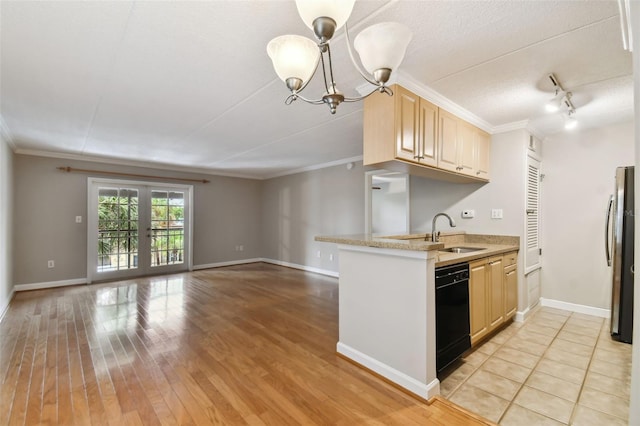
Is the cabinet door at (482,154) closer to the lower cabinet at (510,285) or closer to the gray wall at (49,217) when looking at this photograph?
the lower cabinet at (510,285)

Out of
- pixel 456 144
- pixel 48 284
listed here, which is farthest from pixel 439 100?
pixel 48 284

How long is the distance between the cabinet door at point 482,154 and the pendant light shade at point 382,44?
8.03ft

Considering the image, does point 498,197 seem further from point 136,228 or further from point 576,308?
point 136,228

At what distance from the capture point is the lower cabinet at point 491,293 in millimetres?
2479

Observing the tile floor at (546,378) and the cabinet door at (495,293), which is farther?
the cabinet door at (495,293)

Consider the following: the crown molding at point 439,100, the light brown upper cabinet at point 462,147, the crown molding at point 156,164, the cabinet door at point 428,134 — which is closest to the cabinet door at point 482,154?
the light brown upper cabinet at point 462,147

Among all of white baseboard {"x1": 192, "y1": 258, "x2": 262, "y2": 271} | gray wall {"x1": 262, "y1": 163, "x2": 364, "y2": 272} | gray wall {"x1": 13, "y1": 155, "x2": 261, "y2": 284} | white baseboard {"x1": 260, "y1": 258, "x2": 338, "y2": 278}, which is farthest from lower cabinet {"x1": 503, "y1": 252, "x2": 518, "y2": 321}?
gray wall {"x1": 13, "y1": 155, "x2": 261, "y2": 284}

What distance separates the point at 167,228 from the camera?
6.28 meters

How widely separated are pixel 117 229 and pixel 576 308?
7.48 m

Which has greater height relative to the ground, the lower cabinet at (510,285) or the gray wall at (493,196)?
the gray wall at (493,196)

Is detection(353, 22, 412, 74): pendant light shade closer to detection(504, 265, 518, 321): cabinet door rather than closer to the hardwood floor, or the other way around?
the hardwood floor

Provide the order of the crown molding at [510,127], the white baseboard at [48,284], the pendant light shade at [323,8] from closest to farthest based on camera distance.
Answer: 1. the pendant light shade at [323,8]
2. the crown molding at [510,127]
3. the white baseboard at [48,284]

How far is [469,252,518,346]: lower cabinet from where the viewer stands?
8.13 feet

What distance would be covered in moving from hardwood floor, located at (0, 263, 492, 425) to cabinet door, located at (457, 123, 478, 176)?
2.24 metres
